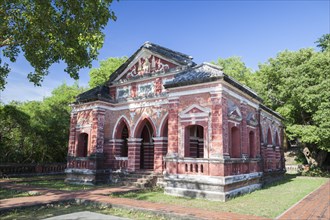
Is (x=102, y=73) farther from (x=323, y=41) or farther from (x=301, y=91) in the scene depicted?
(x=323, y=41)

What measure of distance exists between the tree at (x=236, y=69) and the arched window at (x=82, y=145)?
23023 mm

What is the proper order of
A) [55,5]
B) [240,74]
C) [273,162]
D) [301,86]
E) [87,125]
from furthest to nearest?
1. [240,74]
2. [301,86]
3. [273,162]
4. [87,125]
5. [55,5]

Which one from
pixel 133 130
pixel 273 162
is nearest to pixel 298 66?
pixel 273 162

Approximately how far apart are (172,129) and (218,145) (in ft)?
7.97

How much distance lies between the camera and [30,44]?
34.0 feet

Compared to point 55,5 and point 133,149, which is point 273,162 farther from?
point 55,5

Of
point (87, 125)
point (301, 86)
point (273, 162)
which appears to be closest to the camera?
point (87, 125)

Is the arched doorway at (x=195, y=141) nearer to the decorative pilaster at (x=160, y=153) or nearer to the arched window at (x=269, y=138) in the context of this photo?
the decorative pilaster at (x=160, y=153)

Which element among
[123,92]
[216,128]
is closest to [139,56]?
[123,92]

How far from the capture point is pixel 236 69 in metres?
36.0

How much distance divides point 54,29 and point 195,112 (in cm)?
670

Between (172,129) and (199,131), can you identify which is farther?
(199,131)

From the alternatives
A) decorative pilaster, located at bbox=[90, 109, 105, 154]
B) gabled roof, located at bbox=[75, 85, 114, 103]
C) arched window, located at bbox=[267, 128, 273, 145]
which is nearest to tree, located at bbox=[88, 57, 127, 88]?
gabled roof, located at bbox=[75, 85, 114, 103]

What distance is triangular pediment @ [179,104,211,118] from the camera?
460 inches
